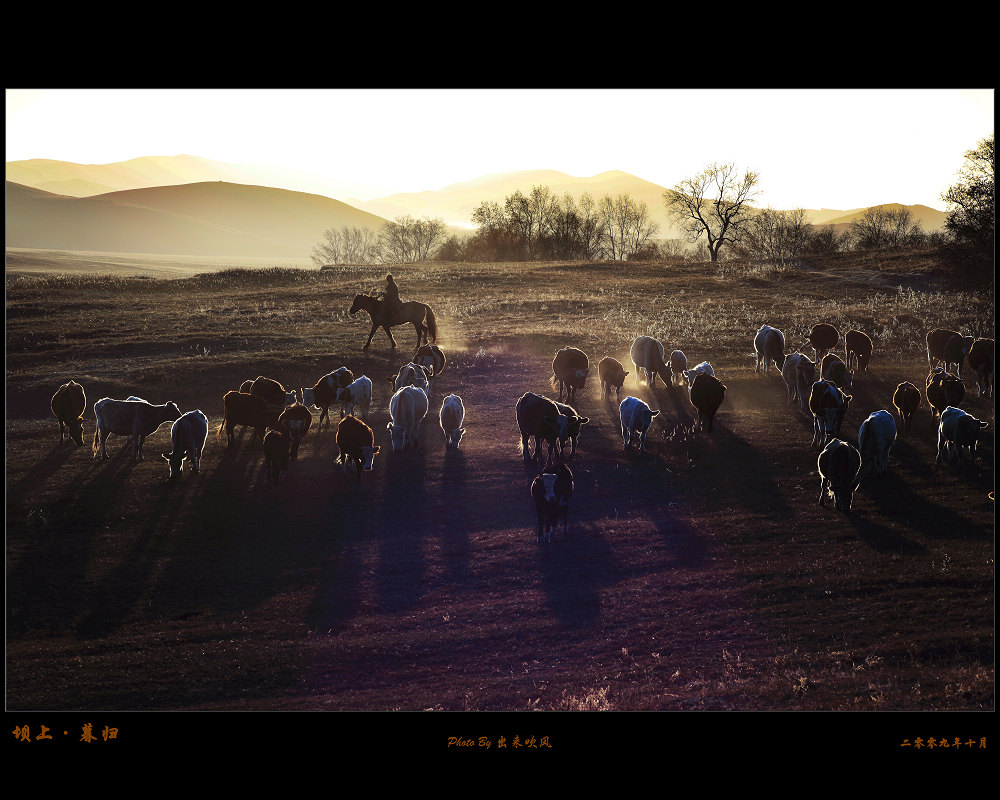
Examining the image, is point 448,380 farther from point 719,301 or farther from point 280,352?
point 719,301

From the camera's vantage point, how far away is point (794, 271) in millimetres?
55500

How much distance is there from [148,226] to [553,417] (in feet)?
586

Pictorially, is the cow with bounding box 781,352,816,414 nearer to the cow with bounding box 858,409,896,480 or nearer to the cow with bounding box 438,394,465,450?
the cow with bounding box 858,409,896,480

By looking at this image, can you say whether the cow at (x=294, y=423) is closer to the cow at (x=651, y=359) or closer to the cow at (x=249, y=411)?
the cow at (x=249, y=411)

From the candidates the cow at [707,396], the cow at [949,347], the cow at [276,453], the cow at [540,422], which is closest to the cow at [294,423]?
the cow at [276,453]

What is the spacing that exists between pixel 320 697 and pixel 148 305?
131 feet

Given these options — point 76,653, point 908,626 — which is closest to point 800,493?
point 908,626

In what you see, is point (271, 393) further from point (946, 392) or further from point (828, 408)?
point (946, 392)

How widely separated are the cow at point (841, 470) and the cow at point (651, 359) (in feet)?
31.1

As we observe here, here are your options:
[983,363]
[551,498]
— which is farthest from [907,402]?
[551,498]

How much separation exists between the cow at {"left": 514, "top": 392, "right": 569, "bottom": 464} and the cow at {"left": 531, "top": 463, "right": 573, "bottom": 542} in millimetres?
3149

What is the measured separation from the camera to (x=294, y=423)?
53.8 ft

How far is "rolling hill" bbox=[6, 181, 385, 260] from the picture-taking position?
490ft

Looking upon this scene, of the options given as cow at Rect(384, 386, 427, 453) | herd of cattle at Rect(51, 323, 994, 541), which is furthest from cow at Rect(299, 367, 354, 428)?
cow at Rect(384, 386, 427, 453)
